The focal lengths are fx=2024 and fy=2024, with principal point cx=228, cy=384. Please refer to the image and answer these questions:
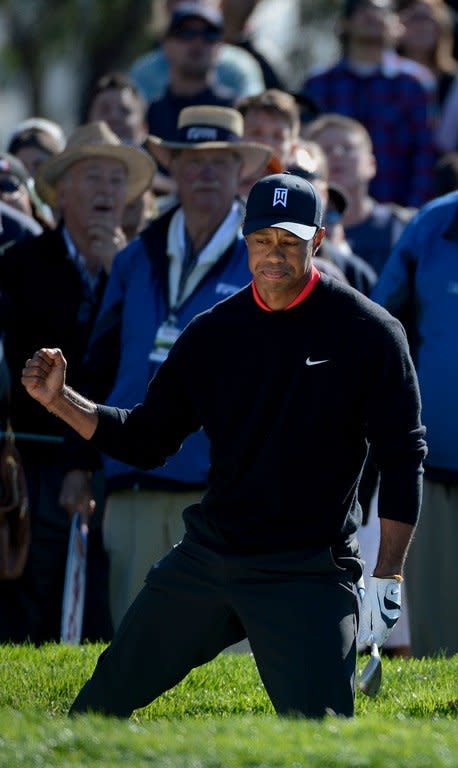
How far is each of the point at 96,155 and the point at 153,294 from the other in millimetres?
1372

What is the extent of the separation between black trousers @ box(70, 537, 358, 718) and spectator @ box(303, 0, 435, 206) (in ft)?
24.1

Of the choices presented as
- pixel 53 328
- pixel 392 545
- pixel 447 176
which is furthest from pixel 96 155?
pixel 392 545

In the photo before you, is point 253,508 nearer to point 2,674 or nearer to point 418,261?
point 2,674

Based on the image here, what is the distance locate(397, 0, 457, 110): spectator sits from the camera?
1497 centimetres

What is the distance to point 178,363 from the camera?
7.20m

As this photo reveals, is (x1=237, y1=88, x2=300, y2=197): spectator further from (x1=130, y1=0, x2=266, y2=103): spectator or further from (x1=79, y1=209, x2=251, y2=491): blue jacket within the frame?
(x1=79, y1=209, x2=251, y2=491): blue jacket

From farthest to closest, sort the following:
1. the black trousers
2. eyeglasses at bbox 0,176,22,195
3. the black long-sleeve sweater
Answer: eyeglasses at bbox 0,176,22,195 < the black long-sleeve sweater < the black trousers

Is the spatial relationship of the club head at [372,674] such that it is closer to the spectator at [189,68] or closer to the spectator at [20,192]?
the spectator at [20,192]

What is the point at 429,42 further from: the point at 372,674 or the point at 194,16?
the point at 372,674

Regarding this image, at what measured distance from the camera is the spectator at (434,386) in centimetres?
974

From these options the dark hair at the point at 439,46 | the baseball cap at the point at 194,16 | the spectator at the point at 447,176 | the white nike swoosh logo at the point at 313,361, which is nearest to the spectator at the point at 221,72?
the baseball cap at the point at 194,16

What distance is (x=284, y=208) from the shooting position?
23.0ft

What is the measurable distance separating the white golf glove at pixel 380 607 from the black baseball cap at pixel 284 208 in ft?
4.03

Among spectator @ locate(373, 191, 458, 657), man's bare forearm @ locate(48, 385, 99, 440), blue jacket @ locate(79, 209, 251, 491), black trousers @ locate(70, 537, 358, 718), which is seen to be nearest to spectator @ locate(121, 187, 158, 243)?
blue jacket @ locate(79, 209, 251, 491)
